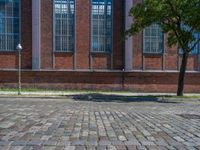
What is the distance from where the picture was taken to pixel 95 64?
39.8m

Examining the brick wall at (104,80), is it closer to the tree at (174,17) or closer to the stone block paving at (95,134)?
the tree at (174,17)

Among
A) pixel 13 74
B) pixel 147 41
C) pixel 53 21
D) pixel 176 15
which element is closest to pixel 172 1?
pixel 176 15

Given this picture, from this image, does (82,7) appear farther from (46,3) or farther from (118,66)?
(118,66)

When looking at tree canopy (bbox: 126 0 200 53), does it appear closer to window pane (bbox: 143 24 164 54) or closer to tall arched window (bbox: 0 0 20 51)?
window pane (bbox: 143 24 164 54)

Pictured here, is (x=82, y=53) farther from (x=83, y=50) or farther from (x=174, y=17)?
(x=174, y=17)

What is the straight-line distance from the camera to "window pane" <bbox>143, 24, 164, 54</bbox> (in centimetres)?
4034

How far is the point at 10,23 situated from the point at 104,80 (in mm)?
9874

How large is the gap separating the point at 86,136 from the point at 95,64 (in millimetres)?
31224

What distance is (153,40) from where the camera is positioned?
40500 millimetres

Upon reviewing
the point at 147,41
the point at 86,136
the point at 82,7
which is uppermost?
the point at 82,7

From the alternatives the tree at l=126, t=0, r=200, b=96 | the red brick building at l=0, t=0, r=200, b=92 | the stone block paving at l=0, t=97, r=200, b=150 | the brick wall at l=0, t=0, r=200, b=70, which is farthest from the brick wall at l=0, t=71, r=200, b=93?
the stone block paving at l=0, t=97, r=200, b=150

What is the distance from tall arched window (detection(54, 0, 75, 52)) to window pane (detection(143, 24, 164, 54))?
6735 mm

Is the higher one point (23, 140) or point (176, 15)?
point (176, 15)

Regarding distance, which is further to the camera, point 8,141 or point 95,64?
point 95,64
